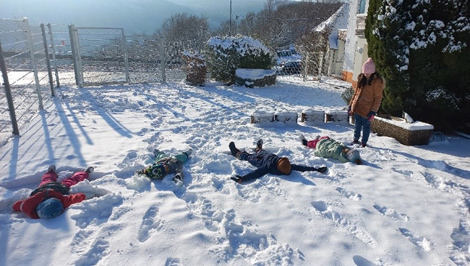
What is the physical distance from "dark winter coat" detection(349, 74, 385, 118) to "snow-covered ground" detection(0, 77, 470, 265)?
2.28ft

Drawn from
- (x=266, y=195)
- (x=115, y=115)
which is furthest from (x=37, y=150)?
(x=266, y=195)

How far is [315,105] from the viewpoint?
904 centimetres

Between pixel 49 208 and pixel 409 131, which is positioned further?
pixel 409 131

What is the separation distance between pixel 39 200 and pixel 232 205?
1.95 metres

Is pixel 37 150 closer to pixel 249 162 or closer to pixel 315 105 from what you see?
pixel 249 162

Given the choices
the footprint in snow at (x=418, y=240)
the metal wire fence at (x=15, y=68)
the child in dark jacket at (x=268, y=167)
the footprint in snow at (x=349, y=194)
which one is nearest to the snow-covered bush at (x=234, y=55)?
the metal wire fence at (x=15, y=68)

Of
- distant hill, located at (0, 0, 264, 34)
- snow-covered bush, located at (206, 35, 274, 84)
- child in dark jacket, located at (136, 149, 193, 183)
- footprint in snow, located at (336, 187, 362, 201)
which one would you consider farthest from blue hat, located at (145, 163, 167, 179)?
distant hill, located at (0, 0, 264, 34)

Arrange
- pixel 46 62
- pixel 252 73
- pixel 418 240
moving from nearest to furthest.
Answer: pixel 418 240
pixel 46 62
pixel 252 73

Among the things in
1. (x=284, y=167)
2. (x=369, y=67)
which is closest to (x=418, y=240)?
(x=284, y=167)

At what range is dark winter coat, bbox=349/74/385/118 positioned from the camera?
4.81 metres

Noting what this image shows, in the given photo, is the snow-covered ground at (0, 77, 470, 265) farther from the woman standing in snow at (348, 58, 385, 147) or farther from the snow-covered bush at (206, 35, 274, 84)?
the snow-covered bush at (206, 35, 274, 84)

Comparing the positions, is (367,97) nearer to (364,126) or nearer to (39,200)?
(364,126)

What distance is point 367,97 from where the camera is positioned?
4.93m

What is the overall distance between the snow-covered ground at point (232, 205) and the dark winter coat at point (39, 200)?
0.10m
